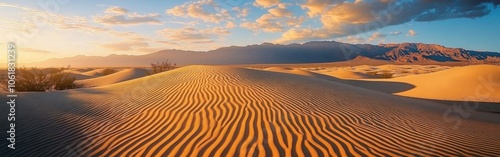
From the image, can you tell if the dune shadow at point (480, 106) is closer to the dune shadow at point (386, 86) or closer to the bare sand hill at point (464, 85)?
the bare sand hill at point (464, 85)

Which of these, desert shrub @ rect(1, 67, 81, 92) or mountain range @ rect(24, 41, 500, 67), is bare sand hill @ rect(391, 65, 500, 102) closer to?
desert shrub @ rect(1, 67, 81, 92)

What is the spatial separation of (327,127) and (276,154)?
2.08 meters

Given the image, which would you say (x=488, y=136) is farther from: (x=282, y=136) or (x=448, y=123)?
(x=282, y=136)

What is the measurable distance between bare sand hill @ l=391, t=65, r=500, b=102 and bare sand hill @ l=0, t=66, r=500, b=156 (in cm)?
787

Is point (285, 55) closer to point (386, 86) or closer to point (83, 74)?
point (83, 74)

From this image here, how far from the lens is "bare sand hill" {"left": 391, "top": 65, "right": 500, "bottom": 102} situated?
650 inches

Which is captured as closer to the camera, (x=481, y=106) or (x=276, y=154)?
(x=276, y=154)

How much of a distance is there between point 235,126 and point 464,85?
17763 mm

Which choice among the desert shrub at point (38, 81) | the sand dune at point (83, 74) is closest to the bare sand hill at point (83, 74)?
the sand dune at point (83, 74)

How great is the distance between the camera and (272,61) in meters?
172

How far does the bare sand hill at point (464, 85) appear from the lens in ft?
54.2

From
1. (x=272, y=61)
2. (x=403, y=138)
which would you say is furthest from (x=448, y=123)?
(x=272, y=61)

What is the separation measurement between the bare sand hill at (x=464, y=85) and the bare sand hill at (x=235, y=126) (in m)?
7.87

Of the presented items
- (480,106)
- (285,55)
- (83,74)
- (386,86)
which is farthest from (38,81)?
(285,55)
